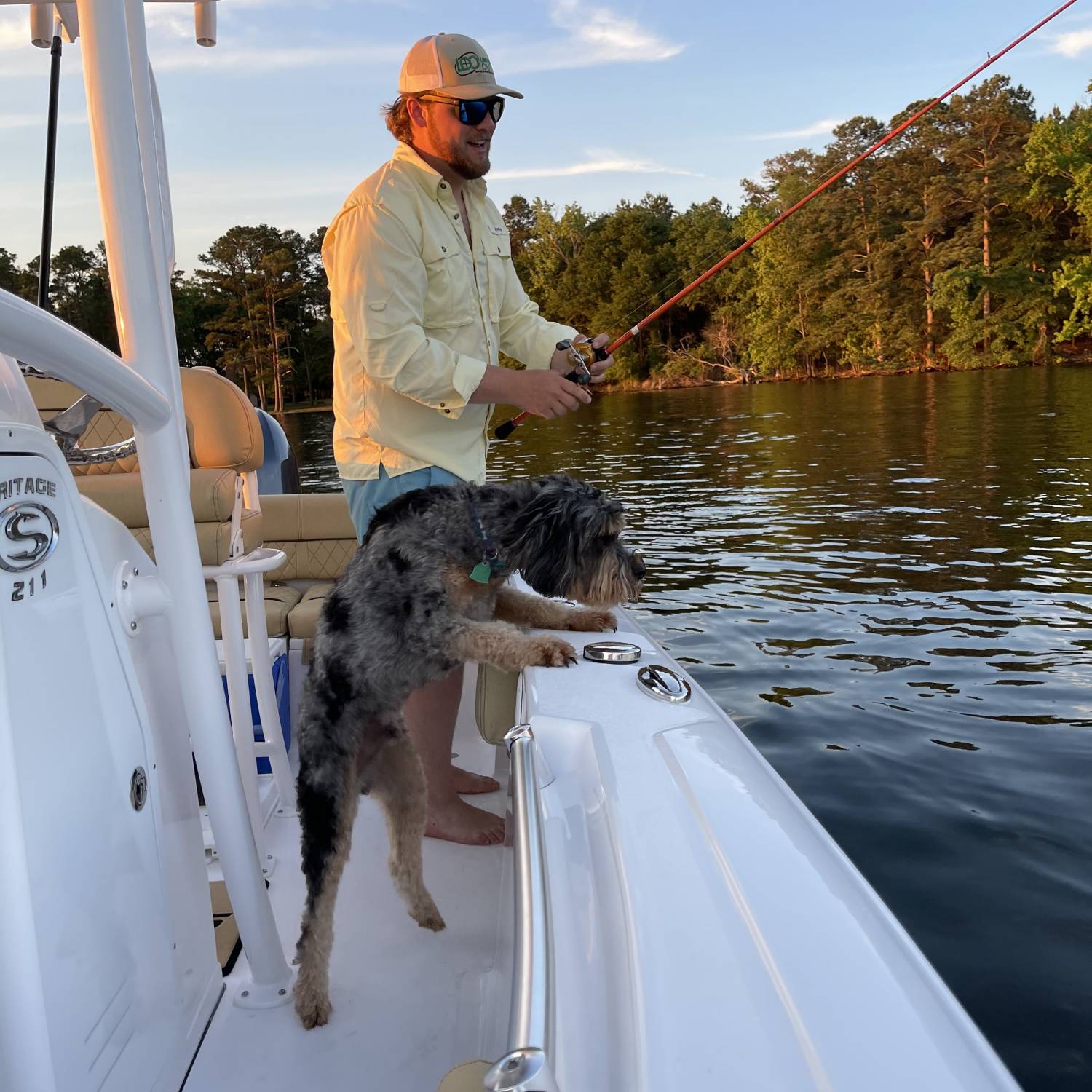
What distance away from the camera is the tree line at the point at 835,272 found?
157 ft

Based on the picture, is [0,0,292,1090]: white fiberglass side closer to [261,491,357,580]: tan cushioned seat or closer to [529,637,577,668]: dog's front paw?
[529,637,577,668]: dog's front paw

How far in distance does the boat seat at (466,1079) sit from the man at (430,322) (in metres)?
1.47

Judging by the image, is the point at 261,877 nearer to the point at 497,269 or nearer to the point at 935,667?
the point at 497,269

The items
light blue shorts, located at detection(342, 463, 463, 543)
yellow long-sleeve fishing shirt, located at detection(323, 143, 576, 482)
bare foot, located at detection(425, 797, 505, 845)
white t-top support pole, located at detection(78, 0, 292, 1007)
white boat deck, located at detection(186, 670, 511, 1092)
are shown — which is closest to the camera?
white t-top support pole, located at detection(78, 0, 292, 1007)

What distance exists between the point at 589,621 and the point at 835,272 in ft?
197

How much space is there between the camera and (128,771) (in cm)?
152

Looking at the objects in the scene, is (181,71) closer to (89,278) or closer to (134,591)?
(89,278)

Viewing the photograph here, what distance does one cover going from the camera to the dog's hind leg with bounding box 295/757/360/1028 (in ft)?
7.17

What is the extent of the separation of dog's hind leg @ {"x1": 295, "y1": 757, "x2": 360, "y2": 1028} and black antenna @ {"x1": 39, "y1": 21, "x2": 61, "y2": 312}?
4.90 ft

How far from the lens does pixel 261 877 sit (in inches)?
81.7

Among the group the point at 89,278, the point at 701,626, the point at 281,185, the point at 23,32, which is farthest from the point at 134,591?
the point at 281,185

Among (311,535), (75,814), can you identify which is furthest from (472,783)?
(311,535)

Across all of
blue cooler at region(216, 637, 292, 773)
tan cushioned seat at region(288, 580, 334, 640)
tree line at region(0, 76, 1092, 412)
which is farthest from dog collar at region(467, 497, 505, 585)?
tree line at region(0, 76, 1092, 412)

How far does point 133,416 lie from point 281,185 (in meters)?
8.80
